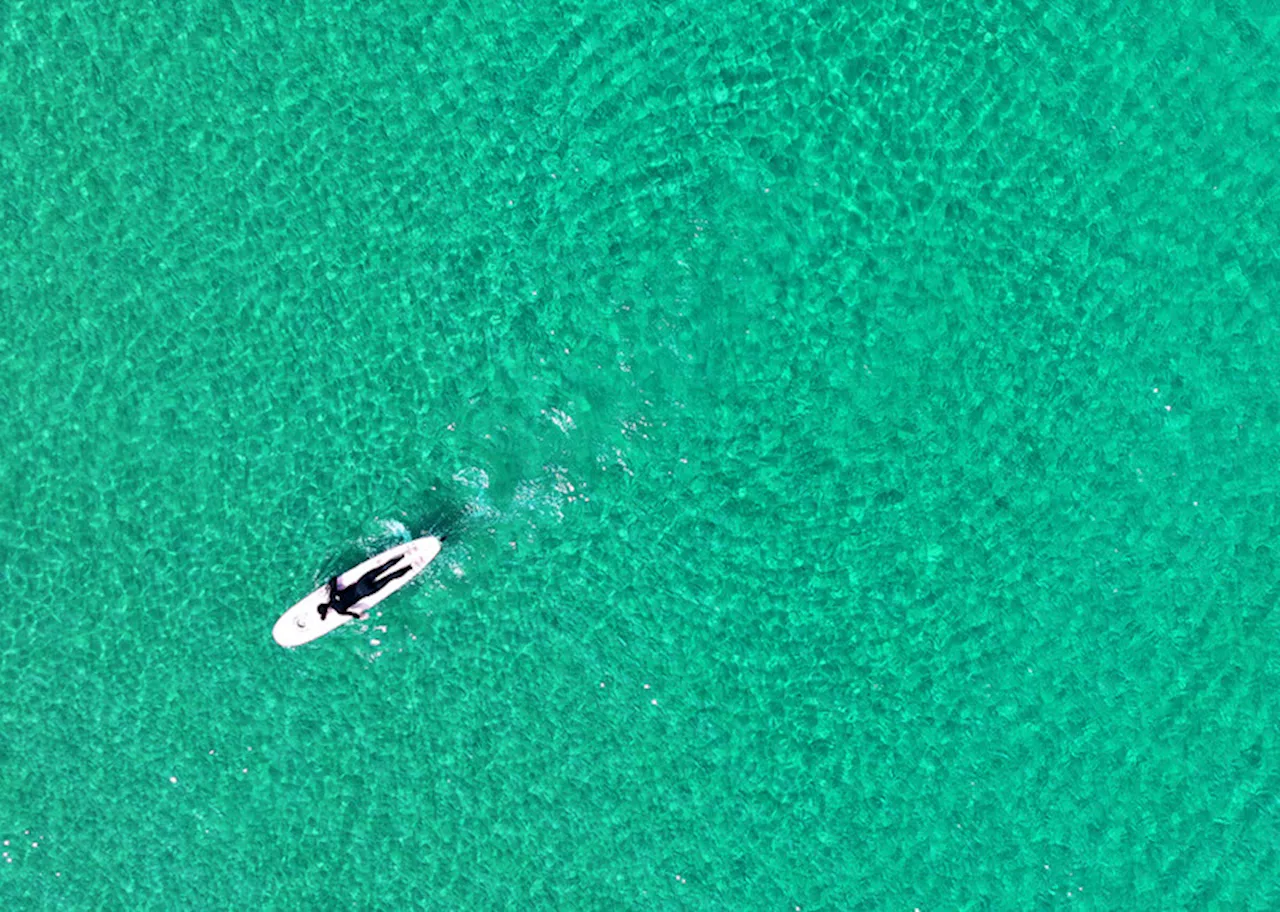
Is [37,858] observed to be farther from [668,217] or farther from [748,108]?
[748,108]

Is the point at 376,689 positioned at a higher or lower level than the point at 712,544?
higher

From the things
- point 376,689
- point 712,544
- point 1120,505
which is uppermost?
point 376,689

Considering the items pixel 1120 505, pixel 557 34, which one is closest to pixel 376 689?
pixel 557 34

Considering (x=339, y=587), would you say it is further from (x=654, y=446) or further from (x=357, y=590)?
(x=654, y=446)
